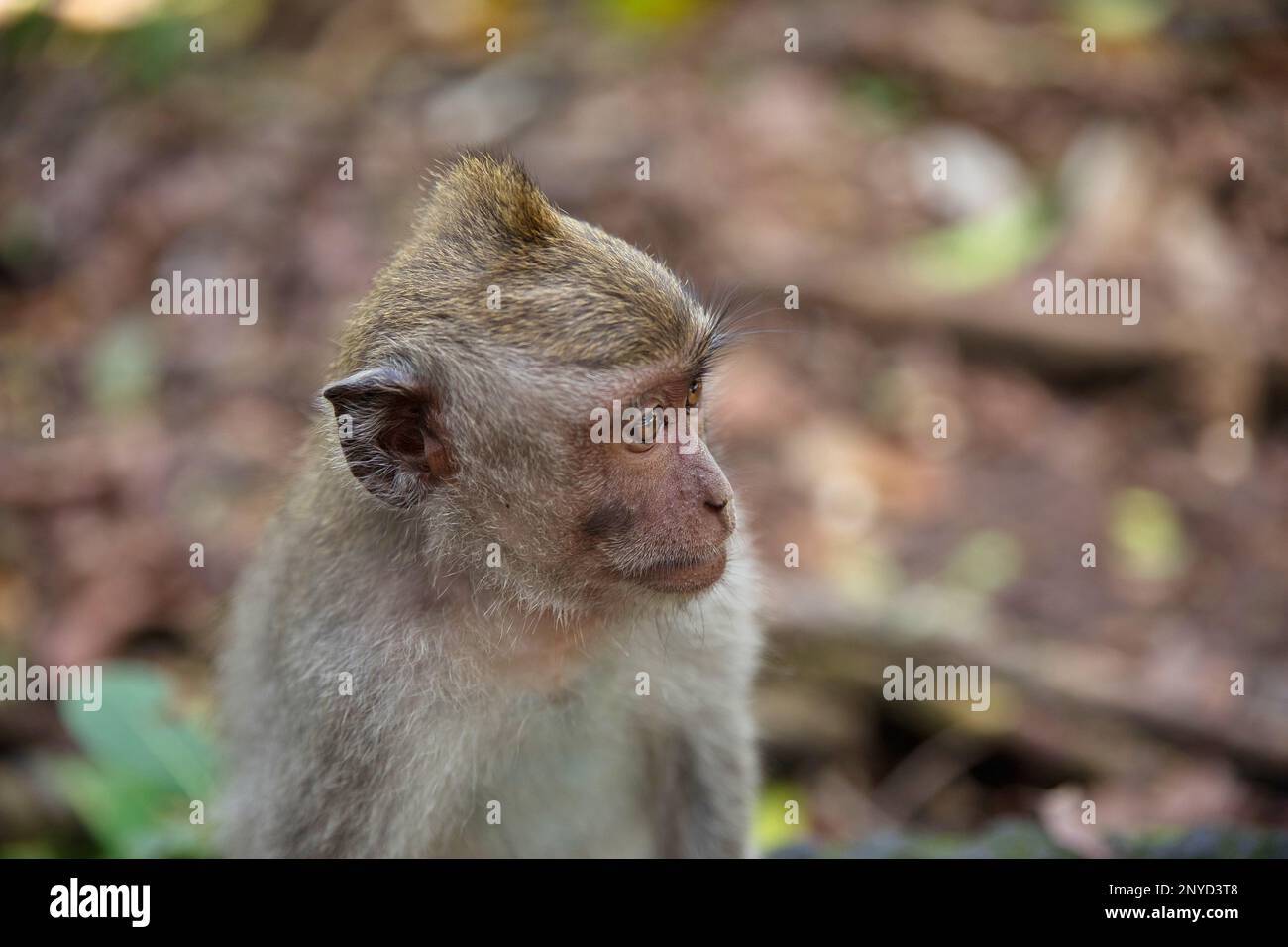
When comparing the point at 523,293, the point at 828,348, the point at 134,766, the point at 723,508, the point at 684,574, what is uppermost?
the point at 828,348

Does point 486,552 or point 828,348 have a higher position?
point 828,348

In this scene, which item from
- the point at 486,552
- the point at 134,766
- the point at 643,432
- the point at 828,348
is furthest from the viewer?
the point at 828,348

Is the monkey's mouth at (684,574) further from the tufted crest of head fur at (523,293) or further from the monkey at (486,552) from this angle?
the tufted crest of head fur at (523,293)

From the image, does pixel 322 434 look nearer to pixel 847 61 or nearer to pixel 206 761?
pixel 206 761

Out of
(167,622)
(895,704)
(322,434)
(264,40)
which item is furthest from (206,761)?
(264,40)

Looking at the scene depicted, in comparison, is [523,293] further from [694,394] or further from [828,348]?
[828,348]

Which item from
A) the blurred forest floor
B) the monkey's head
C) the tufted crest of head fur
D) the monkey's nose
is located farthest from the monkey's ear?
the blurred forest floor

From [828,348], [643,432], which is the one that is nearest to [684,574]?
[643,432]
